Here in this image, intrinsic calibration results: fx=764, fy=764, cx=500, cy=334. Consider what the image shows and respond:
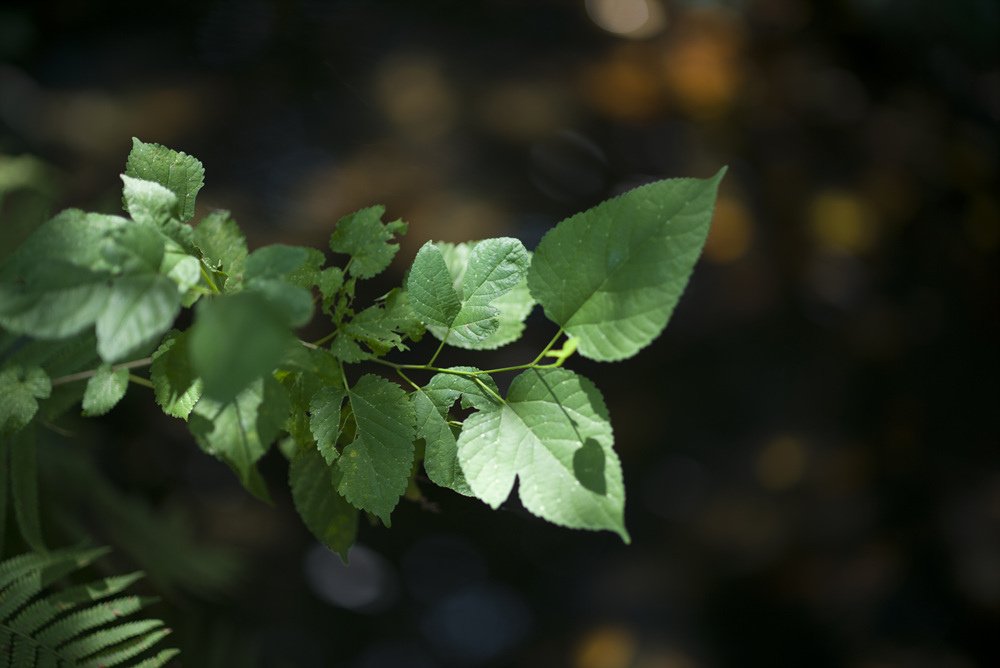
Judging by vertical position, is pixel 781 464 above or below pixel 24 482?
below

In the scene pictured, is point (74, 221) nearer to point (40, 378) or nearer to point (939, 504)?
point (40, 378)

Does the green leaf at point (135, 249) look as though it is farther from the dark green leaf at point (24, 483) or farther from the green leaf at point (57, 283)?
the dark green leaf at point (24, 483)

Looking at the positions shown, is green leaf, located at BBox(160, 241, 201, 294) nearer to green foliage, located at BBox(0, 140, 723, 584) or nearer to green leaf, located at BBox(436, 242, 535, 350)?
green foliage, located at BBox(0, 140, 723, 584)

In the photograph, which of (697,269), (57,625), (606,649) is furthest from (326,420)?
(697,269)

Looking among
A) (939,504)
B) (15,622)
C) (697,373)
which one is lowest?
(939,504)

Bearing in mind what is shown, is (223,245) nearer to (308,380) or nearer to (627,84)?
(308,380)

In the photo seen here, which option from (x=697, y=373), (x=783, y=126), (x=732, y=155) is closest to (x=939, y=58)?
(x=783, y=126)
